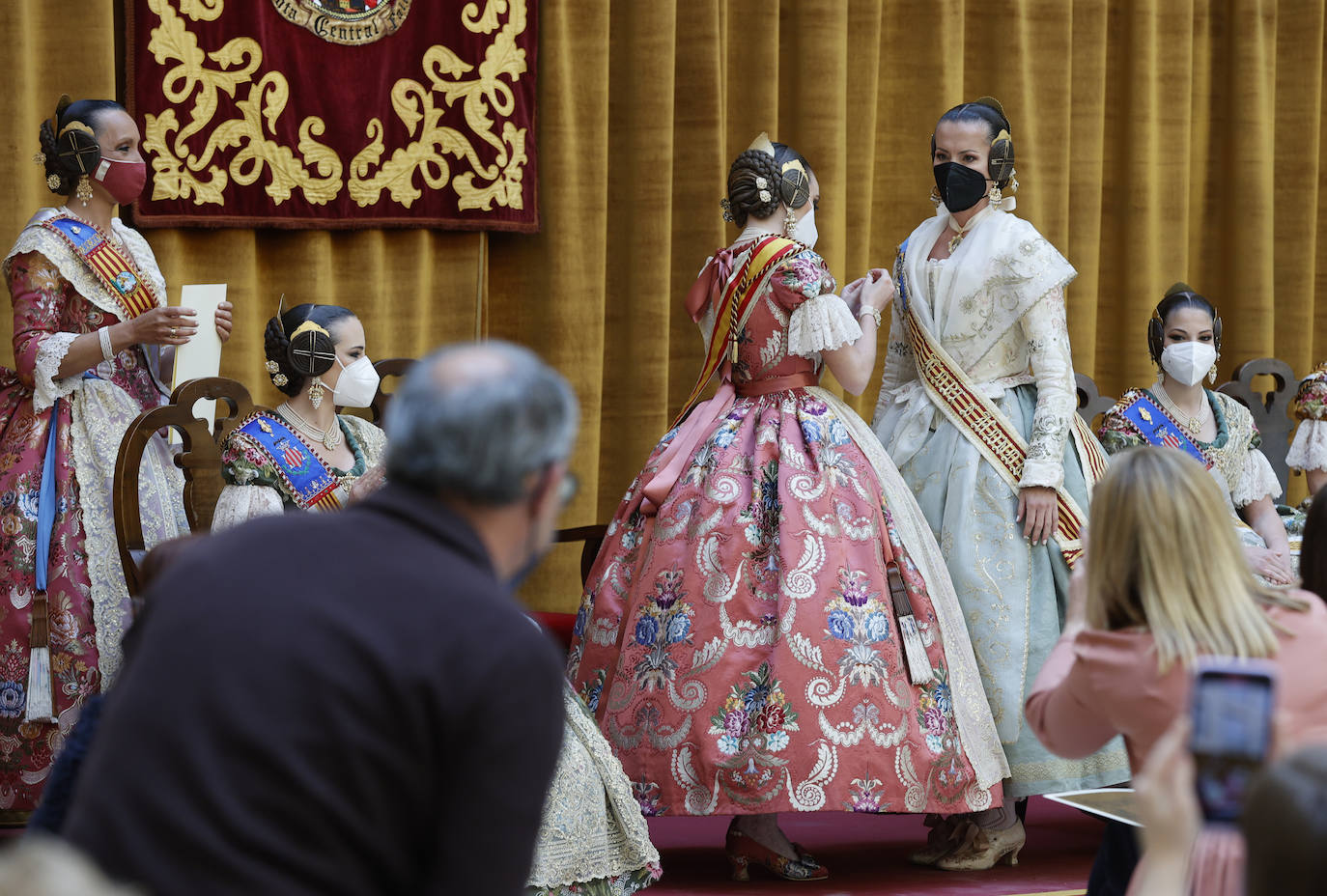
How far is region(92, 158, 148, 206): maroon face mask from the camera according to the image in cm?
333

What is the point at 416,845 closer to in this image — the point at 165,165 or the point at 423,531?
the point at 423,531

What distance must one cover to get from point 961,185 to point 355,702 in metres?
2.50

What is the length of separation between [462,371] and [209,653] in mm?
282

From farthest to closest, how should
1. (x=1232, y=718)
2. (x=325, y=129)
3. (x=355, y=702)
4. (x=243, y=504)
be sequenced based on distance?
1. (x=325, y=129)
2. (x=243, y=504)
3. (x=1232, y=718)
4. (x=355, y=702)

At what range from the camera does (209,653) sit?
1.15 meters

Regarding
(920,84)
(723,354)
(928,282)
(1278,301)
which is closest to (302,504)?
(723,354)

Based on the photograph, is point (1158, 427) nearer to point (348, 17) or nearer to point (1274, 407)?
point (1274, 407)

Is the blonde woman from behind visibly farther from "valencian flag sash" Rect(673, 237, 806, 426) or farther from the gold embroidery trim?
the gold embroidery trim

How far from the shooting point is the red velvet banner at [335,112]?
4.14 m

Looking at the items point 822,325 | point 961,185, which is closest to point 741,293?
point 822,325

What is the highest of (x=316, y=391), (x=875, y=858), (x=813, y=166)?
(x=813, y=166)

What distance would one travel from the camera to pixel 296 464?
2.96 metres

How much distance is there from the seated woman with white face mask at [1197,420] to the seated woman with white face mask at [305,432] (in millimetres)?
1684

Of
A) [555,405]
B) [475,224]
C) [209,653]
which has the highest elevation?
[475,224]
